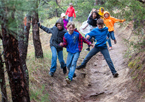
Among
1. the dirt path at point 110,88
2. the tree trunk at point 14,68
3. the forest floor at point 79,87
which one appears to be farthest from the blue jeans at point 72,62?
the tree trunk at point 14,68

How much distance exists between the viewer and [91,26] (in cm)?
883

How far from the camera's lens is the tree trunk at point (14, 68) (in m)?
3.21

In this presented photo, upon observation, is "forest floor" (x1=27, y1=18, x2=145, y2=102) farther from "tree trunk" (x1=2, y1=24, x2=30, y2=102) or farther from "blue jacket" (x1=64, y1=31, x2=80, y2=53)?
"blue jacket" (x1=64, y1=31, x2=80, y2=53)

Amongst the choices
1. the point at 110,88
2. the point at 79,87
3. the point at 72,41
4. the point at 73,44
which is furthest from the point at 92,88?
the point at 72,41

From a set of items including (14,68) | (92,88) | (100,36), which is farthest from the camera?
(92,88)

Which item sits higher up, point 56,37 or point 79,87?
point 56,37

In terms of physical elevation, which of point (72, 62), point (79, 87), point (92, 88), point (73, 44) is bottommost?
point (92, 88)

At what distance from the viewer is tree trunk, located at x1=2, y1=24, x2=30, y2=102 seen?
10.5 feet

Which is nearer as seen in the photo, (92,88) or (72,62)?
(72,62)

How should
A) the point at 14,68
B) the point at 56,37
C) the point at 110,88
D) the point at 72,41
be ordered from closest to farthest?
the point at 14,68
the point at 72,41
the point at 110,88
the point at 56,37

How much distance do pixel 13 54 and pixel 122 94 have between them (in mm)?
3541

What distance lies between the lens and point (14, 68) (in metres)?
3.40

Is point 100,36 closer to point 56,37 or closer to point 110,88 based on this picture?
point 56,37

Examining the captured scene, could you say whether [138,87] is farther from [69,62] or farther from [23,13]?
[23,13]
